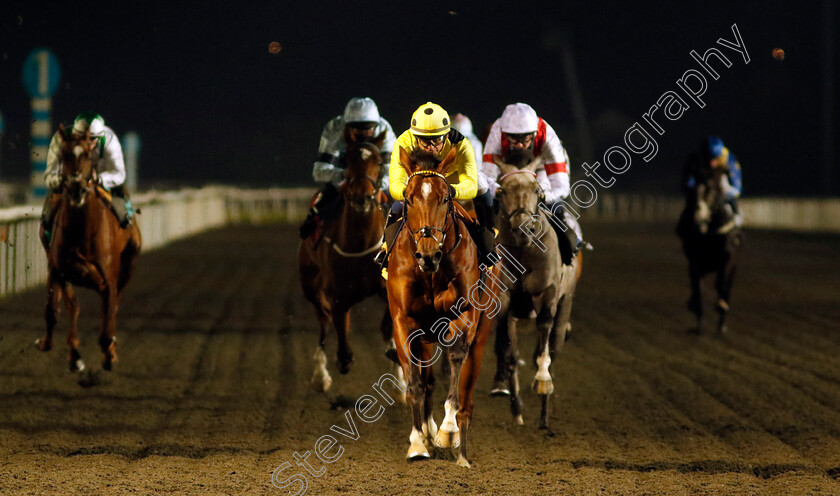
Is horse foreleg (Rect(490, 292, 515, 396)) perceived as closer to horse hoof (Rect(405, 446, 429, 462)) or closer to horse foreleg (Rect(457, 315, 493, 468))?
horse foreleg (Rect(457, 315, 493, 468))

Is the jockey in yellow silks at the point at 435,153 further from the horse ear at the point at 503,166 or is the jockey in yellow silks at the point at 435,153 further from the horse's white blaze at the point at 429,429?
the horse's white blaze at the point at 429,429

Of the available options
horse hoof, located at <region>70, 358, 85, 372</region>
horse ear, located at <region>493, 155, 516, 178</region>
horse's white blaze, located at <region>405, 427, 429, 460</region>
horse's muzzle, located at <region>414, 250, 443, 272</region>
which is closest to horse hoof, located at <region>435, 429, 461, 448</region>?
horse's white blaze, located at <region>405, 427, 429, 460</region>

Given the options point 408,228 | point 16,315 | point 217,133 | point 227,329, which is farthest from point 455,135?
point 217,133

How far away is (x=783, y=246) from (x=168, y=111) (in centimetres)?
4085

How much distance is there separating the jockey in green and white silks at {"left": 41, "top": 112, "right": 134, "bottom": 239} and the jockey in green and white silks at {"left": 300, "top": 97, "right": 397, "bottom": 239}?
5.29 ft

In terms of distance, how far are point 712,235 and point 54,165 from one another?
7.23 m

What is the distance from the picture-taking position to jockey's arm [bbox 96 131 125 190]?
8812mm

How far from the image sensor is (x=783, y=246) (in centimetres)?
2605

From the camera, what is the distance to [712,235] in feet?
39.8

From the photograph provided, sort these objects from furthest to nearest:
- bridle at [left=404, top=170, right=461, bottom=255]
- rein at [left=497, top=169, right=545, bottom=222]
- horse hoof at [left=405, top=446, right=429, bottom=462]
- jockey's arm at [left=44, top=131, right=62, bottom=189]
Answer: jockey's arm at [left=44, top=131, right=62, bottom=189] < rein at [left=497, top=169, right=545, bottom=222] < horse hoof at [left=405, top=446, right=429, bottom=462] < bridle at [left=404, top=170, right=461, bottom=255]

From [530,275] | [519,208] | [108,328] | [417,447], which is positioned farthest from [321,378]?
[417,447]

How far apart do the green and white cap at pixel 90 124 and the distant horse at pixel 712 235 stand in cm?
673

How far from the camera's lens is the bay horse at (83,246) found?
7.97 meters

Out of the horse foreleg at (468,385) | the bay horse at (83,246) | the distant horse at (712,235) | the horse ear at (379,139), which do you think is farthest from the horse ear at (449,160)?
the distant horse at (712,235)
